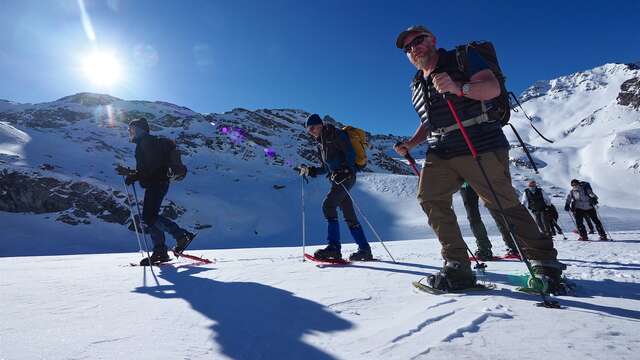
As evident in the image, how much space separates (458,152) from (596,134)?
14570cm

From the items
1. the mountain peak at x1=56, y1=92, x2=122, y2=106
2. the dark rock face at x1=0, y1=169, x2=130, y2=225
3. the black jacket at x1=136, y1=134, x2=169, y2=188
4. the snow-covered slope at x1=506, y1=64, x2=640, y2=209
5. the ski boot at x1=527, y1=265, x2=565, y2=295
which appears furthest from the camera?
the mountain peak at x1=56, y1=92, x2=122, y2=106

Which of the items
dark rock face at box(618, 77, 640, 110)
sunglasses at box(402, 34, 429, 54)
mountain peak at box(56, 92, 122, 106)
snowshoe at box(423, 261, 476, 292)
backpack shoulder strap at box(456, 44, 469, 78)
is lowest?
snowshoe at box(423, 261, 476, 292)

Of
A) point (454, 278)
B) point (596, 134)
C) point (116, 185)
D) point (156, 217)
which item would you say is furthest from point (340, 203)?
point (596, 134)

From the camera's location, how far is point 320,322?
2.11 m

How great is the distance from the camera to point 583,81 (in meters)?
198

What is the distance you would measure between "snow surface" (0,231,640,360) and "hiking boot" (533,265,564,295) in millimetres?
135

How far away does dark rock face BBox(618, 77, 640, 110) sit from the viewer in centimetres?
12988

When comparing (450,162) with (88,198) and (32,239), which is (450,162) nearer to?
(32,239)

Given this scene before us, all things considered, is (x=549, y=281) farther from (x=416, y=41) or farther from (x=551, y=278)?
(x=416, y=41)

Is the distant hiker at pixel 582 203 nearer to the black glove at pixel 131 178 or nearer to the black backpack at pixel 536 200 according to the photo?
the black backpack at pixel 536 200

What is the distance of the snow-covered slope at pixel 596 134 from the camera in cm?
7506

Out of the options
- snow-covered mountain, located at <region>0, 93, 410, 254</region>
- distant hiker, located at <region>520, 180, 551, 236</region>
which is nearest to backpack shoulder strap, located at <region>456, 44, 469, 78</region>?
distant hiker, located at <region>520, 180, 551, 236</region>

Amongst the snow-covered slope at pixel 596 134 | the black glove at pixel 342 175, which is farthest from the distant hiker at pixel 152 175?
the snow-covered slope at pixel 596 134

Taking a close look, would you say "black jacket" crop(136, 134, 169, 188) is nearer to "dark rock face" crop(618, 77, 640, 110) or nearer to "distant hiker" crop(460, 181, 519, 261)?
"distant hiker" crop(460, 181, 519, 261)
